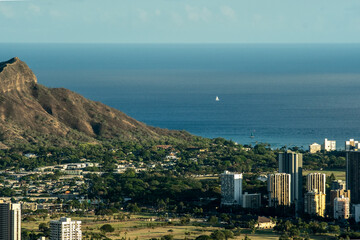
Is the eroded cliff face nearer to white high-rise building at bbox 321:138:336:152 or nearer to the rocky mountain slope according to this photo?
the rocky mountain slope

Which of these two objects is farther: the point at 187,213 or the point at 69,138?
the point at 69,138

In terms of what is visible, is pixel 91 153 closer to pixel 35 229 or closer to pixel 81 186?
pixel 81 186

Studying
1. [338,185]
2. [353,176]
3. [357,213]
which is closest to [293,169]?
[338,185]

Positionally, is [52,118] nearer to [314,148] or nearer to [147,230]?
[314,148]

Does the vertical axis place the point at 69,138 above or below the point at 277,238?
above

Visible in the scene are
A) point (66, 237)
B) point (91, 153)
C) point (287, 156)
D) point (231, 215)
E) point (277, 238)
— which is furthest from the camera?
point (91, 153)

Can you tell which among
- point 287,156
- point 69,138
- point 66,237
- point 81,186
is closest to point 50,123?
point 69,138
